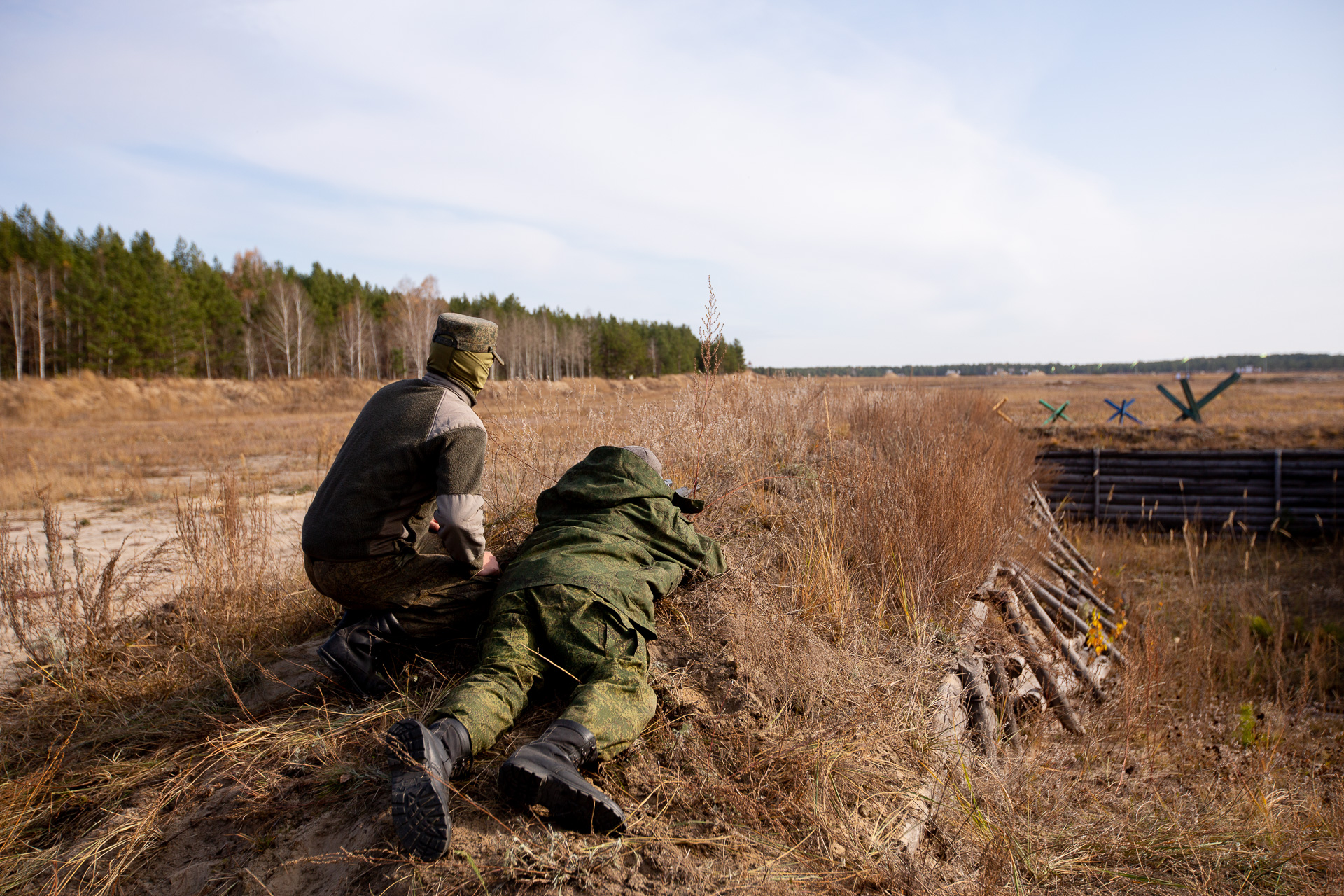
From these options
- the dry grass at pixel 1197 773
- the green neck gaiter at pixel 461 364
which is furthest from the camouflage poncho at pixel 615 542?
the dry grass at pixel 1197 773

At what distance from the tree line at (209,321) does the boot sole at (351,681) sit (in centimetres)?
2417

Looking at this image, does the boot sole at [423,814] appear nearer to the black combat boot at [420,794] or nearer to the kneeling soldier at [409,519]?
the black combat boot at [420,794]

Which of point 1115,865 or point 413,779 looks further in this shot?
point 1115,865

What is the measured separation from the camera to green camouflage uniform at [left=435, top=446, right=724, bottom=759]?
2176mm

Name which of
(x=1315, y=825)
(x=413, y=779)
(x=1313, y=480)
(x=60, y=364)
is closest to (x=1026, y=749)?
(x=1315, y=825)

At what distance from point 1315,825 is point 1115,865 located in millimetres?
1702

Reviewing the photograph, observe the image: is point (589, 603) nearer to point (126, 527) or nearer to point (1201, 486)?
point (126, 527)

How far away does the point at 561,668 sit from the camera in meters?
2.35

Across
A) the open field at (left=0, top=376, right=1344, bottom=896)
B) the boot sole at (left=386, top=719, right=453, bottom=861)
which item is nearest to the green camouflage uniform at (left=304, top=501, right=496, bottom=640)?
the open field at (left=0, top=376, right=1344, bottom=896)

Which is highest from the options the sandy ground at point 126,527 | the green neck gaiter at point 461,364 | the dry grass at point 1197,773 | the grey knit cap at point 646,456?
the green neck gaiter at point 461,364

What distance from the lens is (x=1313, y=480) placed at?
1191 centimetres

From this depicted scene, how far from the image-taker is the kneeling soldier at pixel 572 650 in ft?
6.01

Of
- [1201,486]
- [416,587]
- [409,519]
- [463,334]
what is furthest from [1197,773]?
[1201,486]

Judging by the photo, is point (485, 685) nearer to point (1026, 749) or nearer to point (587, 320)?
point (1026, 749)
